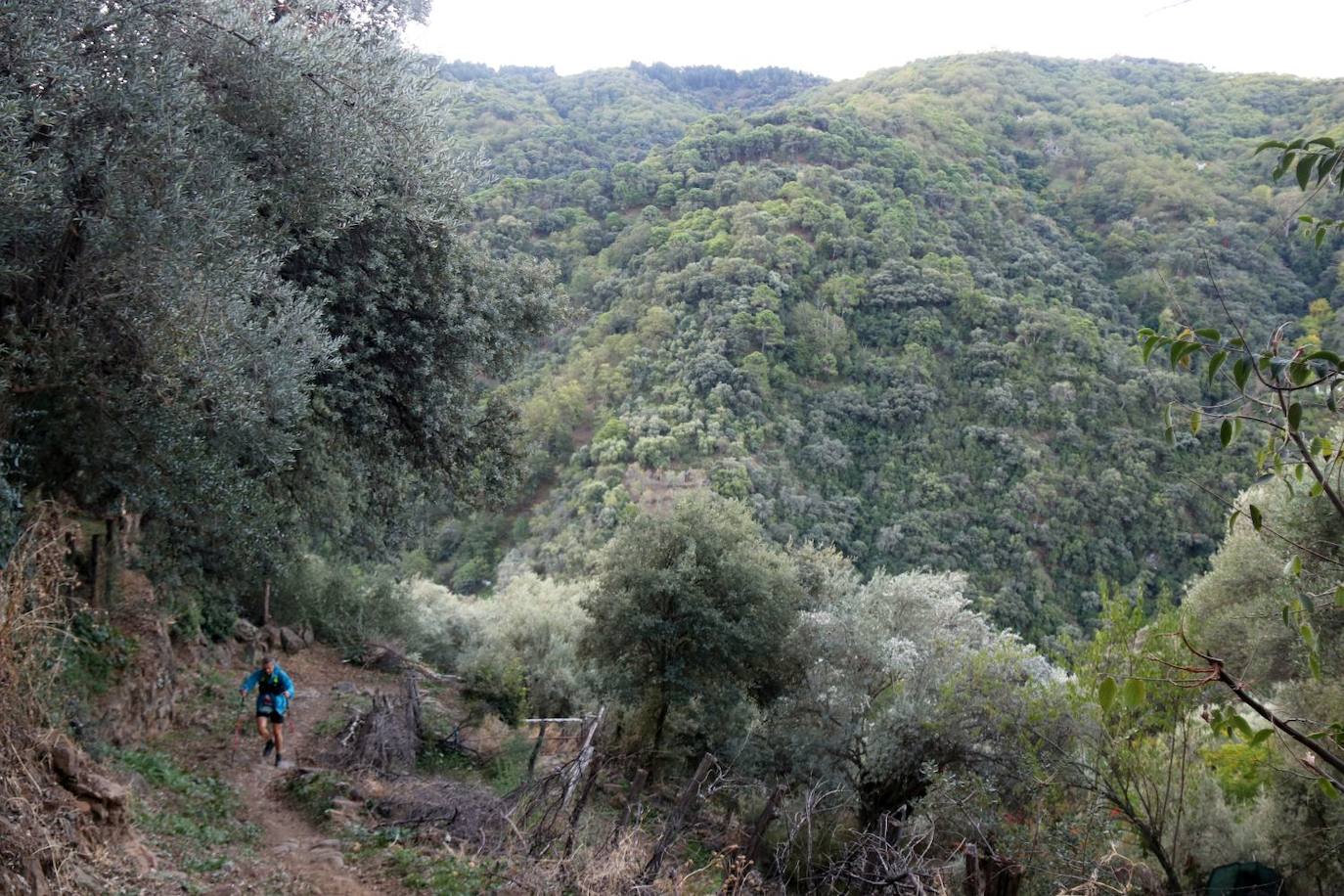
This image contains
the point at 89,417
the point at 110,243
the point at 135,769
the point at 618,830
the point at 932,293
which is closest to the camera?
the point at 110,243

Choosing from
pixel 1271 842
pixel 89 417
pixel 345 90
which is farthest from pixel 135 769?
pixel 1271 842

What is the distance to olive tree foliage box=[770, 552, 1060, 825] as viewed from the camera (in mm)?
11367

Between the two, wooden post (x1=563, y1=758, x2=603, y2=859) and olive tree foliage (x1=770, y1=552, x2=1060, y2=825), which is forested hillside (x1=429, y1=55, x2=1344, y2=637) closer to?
olive tree foliage (x1=770, y1=552, x2=1060, y2=825)

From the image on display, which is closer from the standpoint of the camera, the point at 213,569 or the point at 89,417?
the point at 89,417

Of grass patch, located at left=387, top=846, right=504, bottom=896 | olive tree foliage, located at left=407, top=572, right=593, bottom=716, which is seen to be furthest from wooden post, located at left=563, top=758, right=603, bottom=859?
olive tree foliage, located at left=407, top=572, right=593, bottom=716

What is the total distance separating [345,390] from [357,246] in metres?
1.71

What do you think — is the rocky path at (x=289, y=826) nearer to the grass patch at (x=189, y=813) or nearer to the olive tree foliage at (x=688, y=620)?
the grass patch at (x=189, y=813)

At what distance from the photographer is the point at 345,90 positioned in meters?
7.50

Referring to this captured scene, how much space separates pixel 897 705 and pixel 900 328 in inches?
1819

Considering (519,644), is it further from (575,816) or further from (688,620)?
(575,816)

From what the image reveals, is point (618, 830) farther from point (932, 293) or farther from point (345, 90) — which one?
point (932, 293)

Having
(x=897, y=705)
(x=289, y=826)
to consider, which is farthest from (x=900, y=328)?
(x=289, y=826)

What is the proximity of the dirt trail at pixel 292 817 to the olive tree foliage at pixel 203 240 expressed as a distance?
97.7 inches

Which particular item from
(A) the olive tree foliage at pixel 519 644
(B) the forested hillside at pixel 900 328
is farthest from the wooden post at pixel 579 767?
→ (B) the forested hillside at pixel 900 328
